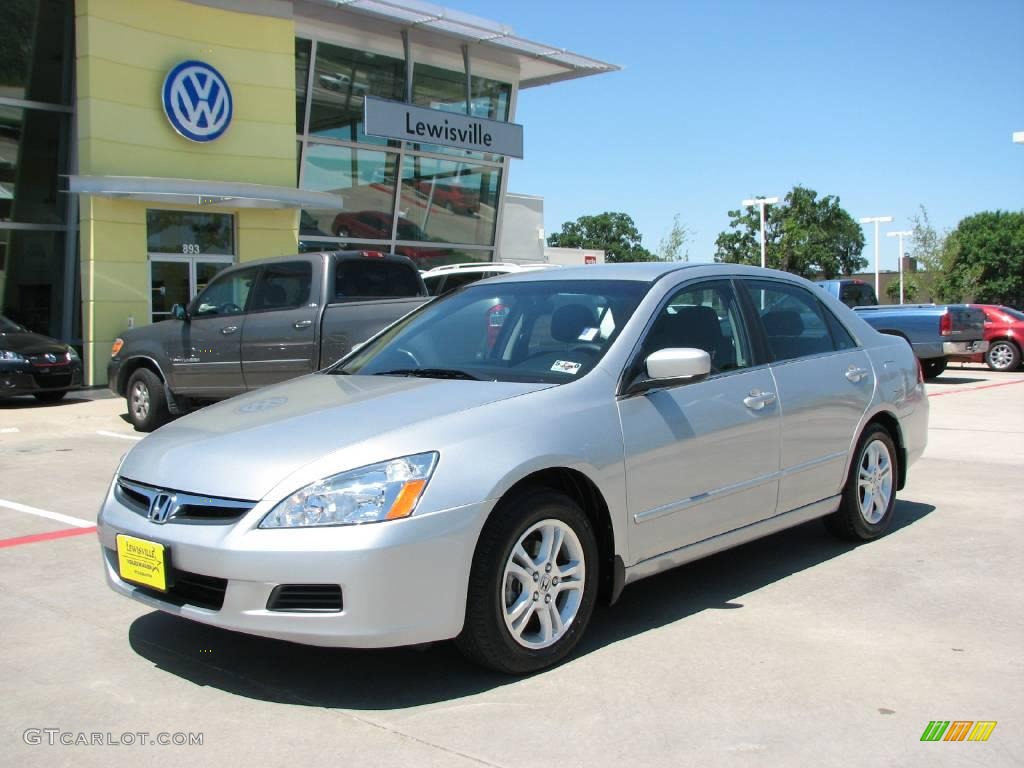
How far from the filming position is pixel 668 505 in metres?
4.45

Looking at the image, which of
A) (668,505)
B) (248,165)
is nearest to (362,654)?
(668,505)

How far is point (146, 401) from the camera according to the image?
11.5 metres

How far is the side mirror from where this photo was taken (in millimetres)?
4309

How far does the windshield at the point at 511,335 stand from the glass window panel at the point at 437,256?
60.0ft

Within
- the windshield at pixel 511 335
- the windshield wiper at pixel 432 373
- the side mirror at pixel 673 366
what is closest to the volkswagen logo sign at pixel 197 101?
the windshield at pixel 511 335

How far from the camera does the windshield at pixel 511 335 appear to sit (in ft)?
14.9

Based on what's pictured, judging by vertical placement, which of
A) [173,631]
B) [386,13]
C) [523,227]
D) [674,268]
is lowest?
[173,631]

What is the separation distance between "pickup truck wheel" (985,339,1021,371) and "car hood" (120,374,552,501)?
20290 mm

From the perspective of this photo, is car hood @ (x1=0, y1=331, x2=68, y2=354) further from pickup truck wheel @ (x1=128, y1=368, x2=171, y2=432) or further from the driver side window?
the driver side window

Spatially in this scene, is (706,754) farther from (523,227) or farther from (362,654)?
(523,227)

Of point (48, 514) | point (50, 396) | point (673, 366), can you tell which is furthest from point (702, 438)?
point (50, 396)

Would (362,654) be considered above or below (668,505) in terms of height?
below

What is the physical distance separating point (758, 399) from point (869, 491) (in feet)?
4.53

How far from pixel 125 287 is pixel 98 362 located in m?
1.35
